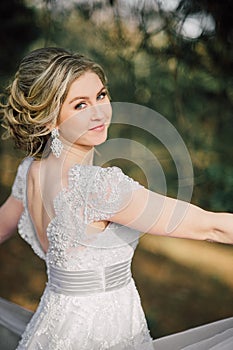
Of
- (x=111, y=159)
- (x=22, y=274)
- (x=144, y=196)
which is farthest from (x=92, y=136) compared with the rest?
(x=22, y=274)

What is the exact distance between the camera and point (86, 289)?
125cm

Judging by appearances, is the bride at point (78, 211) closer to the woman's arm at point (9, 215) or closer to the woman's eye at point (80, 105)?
the woman's eye at point (80, 105)

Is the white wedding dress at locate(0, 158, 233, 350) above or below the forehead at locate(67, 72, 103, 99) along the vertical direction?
below

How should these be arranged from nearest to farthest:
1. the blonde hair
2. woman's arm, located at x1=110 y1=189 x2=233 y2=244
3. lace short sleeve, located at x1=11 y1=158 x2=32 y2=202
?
1. woman's arm, located at x1=110 y1=189 x2=233 y2=244
2. the blonde hair
3. lace short sleeve, located at x1=11 y1=158 x2=32 y2=202

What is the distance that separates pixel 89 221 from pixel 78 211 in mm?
30

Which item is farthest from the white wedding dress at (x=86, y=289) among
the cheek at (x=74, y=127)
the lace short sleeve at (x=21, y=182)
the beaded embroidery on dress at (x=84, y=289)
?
the lace short sleeve at (x=21, y=182)

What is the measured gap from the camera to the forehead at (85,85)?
3.88 feet

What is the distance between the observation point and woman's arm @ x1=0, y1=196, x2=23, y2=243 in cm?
146

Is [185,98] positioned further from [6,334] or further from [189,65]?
[6,334]

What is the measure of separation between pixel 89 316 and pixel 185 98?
1.46 metres

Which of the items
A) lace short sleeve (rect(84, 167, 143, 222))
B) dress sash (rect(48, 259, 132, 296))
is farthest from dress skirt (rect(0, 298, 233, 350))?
lace short sleeve (rect(84, 167, 143, 222))

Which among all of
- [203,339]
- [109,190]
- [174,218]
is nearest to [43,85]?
[109,190]

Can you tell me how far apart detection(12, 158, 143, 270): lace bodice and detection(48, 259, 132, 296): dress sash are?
15mm

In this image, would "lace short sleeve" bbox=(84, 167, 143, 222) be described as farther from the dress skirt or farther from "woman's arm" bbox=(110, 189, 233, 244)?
the dress skirt
